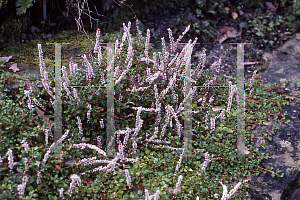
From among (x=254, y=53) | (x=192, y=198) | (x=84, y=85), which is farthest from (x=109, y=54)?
(x=254, y=53)

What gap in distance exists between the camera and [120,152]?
7.94 ft

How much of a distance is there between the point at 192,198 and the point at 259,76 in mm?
3074

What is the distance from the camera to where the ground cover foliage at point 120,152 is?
7.75 ft

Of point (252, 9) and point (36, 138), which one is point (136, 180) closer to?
point (36, 138)

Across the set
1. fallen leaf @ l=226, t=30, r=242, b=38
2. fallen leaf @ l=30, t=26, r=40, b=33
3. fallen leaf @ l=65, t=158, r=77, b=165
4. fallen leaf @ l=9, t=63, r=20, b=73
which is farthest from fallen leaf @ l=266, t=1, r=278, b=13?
fallen leaf @ l=65, t=158, r=77, b=165

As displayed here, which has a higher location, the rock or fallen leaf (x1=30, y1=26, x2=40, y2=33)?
fallen leaf (x1=30, y1=26, x2=40, y2=33)

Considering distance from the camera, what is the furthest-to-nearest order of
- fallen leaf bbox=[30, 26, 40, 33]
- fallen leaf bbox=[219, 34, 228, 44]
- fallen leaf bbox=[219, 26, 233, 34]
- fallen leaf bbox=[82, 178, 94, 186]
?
fallen leaf bbox=[219, 26, 233, 34]
fallen leaf bbox=[219, 34, 228, 44]
fallen leaf bbox=[30, 26, 40, 33]
fallen leaf bbox=[82, 178, 94, 186]

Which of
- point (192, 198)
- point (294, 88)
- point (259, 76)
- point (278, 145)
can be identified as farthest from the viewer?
point (259, 76)

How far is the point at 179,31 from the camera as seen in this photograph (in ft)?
17.8

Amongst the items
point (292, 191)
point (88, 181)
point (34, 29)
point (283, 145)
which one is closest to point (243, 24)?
point (283, 145)

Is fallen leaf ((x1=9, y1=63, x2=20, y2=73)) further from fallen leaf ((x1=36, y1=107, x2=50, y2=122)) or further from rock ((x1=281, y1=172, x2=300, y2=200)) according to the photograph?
rock ((x1=281, y1=172, x2=300, y2=200))

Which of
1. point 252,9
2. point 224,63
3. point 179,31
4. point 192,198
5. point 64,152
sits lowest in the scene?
point 192,198

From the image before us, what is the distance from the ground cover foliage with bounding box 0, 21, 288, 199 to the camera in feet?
7.75

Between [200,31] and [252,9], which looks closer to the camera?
[200,31]
